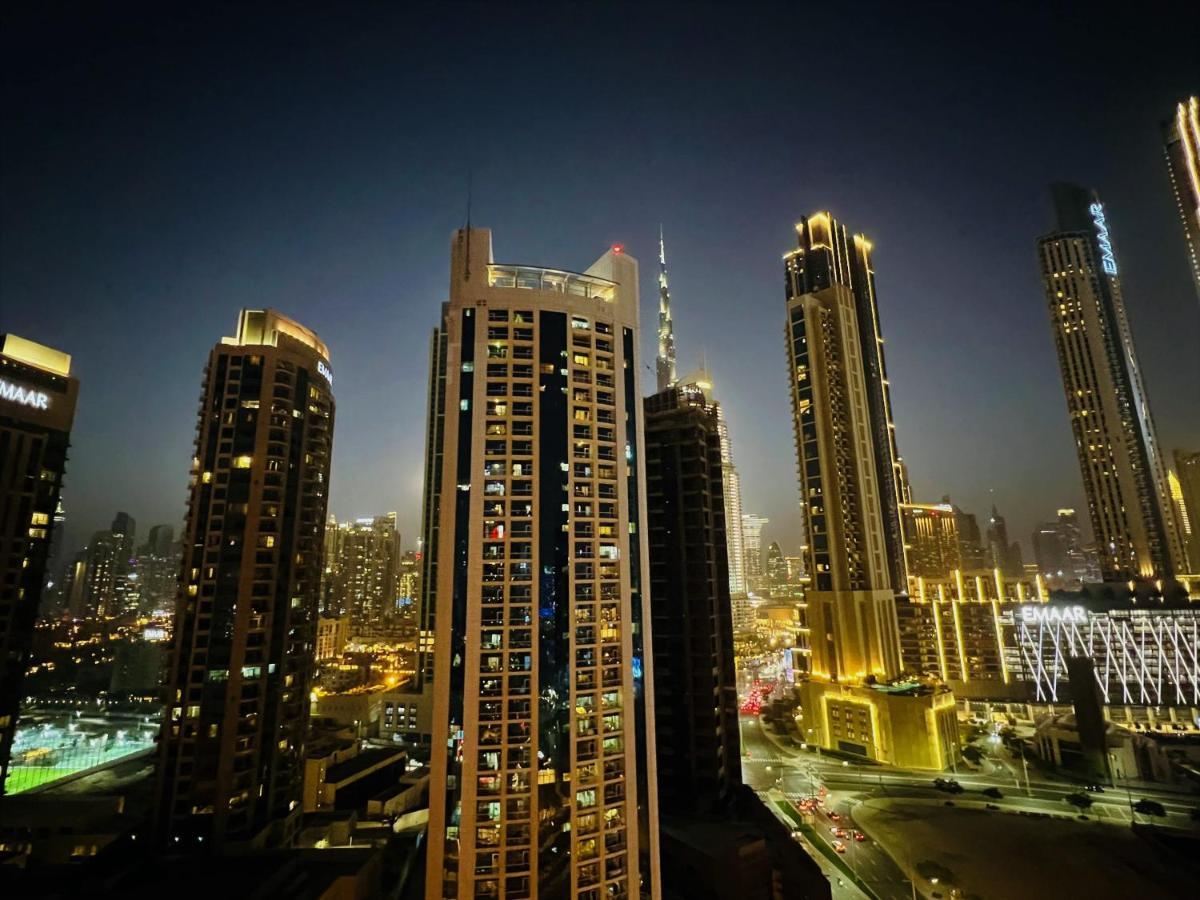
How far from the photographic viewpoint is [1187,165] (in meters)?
76.8

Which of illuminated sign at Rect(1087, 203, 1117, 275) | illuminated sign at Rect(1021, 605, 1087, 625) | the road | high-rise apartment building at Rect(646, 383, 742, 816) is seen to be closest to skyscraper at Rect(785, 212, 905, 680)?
the road

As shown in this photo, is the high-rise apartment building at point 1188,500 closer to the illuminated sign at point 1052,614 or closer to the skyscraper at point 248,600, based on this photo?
the illuminated sign at point 1052,614

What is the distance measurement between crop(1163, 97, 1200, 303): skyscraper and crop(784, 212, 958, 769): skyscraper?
4893 cm

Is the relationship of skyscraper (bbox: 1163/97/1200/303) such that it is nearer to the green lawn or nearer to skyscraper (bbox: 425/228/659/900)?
skyscraper (bbox: 425/228/659/900)

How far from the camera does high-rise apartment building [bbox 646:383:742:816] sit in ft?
200

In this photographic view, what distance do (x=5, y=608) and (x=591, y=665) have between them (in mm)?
60193

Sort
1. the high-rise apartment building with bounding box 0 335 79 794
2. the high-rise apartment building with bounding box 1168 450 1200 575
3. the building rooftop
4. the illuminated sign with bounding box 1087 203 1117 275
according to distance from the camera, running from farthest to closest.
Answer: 1. the illuminated sign with bounding box 1087 203 1117 275
2. the high-rise apartment building with bounding box 1168 450 1200 575
3. the building rooftop
4. the high-rise apartment building with bounding box 0 335 79 794

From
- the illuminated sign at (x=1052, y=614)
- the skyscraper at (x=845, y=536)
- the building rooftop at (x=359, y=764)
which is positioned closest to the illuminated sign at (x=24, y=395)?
the building rooftop at (x=359, y=764)

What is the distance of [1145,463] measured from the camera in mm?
138750

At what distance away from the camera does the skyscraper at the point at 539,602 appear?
4109cm

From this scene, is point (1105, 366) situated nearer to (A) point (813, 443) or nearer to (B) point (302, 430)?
(A) point (813, 443)

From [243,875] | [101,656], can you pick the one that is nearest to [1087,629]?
[243,875]

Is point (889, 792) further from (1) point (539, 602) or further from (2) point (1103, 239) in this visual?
(2) point (1103, 239)

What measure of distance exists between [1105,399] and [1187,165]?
84114 millimetres
